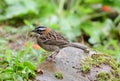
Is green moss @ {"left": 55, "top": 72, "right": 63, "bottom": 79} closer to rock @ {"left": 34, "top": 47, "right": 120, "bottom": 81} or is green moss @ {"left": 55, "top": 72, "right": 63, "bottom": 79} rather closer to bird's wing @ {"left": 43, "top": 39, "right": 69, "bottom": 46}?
rock @ {"left": 34, "top": 47, "right": 120, "bottom": 81}

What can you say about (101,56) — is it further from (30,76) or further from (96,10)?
(96,10)

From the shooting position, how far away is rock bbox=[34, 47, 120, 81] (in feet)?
20.0

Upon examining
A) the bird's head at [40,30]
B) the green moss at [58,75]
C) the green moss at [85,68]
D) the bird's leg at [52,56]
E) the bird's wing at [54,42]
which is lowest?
the green moss at [85,68]

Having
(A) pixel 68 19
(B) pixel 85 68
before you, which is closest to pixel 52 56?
(B) pixel 85 68

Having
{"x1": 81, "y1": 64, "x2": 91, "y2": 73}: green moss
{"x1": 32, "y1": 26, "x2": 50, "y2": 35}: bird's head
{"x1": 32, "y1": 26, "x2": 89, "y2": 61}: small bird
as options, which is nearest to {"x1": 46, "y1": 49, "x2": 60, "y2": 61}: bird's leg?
{"x1": 32, "y1": 26, "x2": 89, "y2": 61}: small bird

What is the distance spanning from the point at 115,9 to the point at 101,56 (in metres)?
5.19

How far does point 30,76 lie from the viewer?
5828 millimetres

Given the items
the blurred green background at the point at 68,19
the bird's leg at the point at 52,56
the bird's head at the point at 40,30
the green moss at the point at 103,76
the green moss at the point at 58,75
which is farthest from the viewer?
the blurred green background at the point at 68,19

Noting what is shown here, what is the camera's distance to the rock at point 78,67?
20.0ft

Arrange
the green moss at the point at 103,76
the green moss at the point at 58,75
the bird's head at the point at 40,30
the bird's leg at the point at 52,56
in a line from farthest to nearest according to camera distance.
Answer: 1. the bird's head at the point at 40,30
2. the bird's leg at the point at 52,56
3. the green moss at the point at 103,76
4. the green moss at the point at 58,75

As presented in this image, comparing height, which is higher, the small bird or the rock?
the small bird

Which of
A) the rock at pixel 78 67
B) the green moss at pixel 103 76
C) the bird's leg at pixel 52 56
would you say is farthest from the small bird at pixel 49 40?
the green moss at pixel 103 76

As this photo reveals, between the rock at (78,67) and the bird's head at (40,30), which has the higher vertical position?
the bird's head at (40,30)

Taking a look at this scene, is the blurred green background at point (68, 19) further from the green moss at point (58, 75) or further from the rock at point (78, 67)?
the green moss at point (58, 75)
